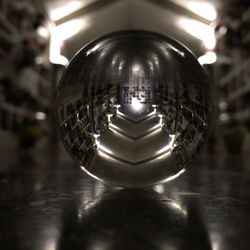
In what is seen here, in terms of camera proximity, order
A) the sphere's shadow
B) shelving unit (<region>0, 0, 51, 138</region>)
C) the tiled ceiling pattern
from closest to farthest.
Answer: the sphere's shadow, the tiled ceiling pattern, shelving unit (<region>0, 0, 51, 138</region>)

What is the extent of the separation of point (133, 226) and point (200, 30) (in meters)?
1.96

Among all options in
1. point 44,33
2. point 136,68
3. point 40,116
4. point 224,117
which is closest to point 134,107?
point 136,68

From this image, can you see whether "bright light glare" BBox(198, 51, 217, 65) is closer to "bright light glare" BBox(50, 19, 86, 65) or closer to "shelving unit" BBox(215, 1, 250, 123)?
"bright light glare" BBox(50, 19, 86, 65)

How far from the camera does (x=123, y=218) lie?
1.52ft

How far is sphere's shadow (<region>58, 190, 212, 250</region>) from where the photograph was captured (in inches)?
13.7

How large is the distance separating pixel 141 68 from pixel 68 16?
212 centimetres

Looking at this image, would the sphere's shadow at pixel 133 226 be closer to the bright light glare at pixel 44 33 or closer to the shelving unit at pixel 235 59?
the shelving unit at pixel 235 59

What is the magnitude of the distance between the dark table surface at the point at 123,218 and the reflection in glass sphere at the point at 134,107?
2.6 inches

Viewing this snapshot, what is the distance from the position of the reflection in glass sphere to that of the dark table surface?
0.21 feet

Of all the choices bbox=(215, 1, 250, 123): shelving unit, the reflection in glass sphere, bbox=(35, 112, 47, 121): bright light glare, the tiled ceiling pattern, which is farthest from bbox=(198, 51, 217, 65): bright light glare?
bbox=(35, 112, 47, 121): bright light glare

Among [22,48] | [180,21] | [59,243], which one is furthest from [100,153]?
[22,48]

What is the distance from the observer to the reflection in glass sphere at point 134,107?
517 millimetres

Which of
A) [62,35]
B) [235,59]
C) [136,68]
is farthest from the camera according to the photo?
[235,59]

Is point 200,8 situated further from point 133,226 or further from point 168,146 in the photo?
point 133,226
